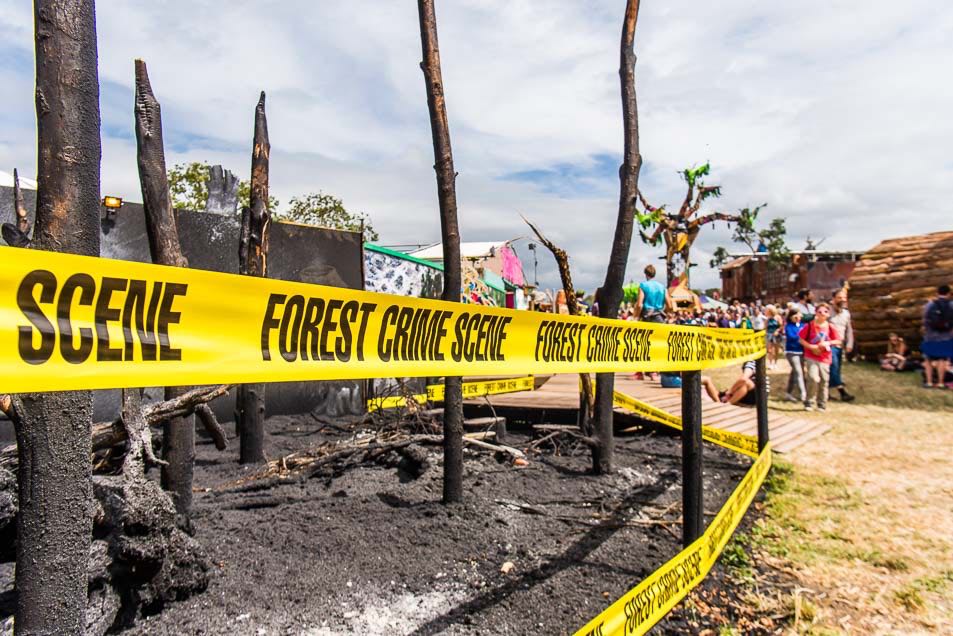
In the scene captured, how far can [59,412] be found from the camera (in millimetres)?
1736

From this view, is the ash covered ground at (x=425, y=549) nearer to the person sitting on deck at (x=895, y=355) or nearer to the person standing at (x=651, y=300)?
the person standing at (x=651, y=300)

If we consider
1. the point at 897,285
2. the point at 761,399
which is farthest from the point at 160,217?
the point at 897,285

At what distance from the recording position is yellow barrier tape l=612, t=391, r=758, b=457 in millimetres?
6480

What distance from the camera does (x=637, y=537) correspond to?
13.7ft

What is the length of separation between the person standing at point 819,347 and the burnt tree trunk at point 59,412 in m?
11.0

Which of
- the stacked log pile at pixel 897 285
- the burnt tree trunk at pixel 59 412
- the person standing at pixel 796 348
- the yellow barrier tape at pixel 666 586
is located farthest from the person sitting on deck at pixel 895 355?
the burnt tree trunk at pixel 59 412

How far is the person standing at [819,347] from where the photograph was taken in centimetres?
1024

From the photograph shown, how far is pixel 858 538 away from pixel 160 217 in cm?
553

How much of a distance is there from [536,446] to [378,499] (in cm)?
266

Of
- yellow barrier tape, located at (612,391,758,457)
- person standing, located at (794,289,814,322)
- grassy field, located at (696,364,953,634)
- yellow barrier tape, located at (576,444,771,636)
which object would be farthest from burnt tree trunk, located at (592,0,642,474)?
person standing, located at (794,289,814,322)

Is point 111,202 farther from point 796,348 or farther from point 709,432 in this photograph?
point 796,348

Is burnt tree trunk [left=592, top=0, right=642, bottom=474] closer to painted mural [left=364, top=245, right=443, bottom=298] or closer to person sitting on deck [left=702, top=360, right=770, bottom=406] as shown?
person sitting on deck [left=702, top=360, right=770, bottom=406]

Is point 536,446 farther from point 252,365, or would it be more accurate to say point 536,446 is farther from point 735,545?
point 252,365

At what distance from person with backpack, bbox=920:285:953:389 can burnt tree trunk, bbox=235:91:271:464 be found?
12434mm
